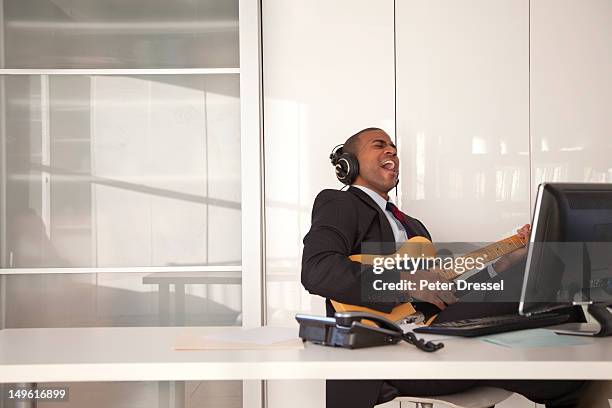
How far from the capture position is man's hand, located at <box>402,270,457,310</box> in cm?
246

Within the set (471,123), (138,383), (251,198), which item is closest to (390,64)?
(471,123)

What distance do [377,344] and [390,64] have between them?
2.07 m

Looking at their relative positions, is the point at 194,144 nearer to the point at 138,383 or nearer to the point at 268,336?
the point at 138,383

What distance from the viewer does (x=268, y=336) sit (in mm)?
2088

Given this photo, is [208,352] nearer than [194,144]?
Yes

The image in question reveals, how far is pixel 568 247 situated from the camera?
1.98m

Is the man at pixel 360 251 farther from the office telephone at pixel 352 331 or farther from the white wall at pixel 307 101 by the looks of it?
the white wall at pixel 307 101

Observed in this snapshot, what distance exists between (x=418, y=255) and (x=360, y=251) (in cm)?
21

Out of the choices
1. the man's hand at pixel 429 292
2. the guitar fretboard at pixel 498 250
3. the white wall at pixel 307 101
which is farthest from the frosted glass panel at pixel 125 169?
the man's hand at pixel 429 292

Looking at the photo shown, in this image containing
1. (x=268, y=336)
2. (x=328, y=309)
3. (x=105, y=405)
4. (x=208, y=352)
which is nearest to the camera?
(x=208, y=352)

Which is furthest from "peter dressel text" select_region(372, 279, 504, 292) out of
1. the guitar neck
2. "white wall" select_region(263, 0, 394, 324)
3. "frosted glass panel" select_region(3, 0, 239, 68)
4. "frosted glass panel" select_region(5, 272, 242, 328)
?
"frosted glass panel" select_region(3, 0, 239, 68)

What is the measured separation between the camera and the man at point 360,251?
2.17 m

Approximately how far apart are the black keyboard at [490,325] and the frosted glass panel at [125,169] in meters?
1.71

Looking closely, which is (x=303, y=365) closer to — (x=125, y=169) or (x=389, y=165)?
(x=389, y=165)
